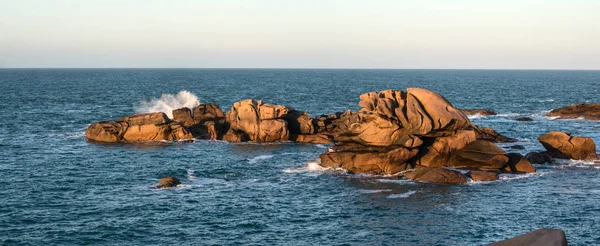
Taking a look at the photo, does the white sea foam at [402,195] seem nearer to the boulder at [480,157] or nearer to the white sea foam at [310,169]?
the boulder at [480,157]

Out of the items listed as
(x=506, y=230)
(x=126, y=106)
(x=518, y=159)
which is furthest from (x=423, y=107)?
(x=126, y=106)

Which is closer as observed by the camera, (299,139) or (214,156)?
(214,156)

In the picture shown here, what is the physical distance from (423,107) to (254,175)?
1914 cm

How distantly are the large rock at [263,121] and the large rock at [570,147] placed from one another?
1327 inches

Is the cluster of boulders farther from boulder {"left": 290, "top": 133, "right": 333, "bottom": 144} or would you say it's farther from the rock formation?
boulder {"left": 290, "top": 133, "right": 333, "bottom": 144}

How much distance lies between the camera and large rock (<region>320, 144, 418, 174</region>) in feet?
221

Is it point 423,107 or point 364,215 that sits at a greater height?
point 423,107

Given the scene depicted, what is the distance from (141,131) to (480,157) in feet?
149

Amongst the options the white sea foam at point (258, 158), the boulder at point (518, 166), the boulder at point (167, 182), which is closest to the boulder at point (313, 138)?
the white sea foam at point (258, 158)

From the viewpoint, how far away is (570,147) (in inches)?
2918

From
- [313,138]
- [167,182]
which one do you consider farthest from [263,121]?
[167,182]

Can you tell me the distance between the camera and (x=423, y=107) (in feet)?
231

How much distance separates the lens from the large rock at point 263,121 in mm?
89250

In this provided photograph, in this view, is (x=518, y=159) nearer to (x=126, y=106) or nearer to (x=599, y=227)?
(x=599, y=227)
